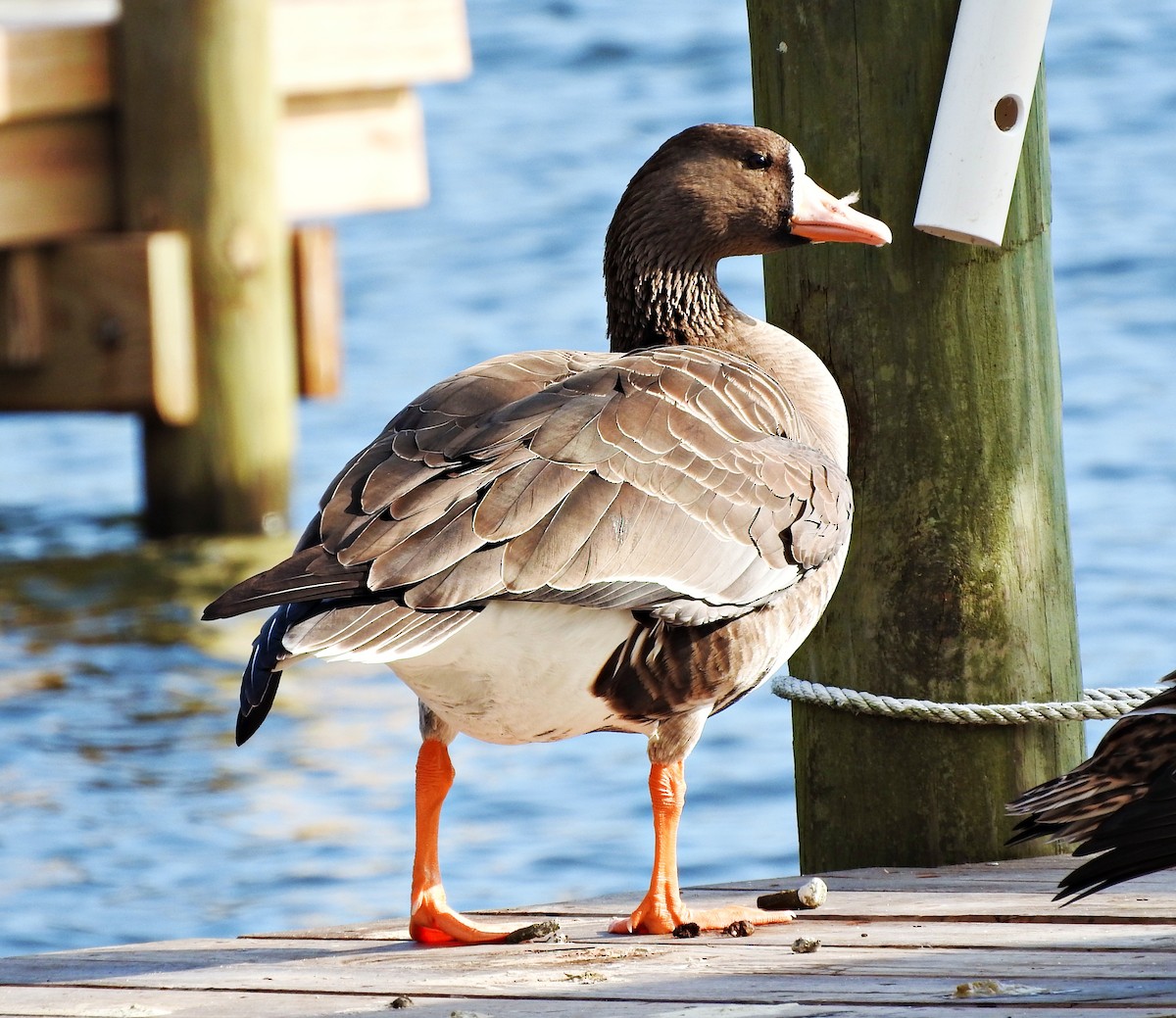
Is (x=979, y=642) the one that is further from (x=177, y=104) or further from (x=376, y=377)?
(x=376, y=377)

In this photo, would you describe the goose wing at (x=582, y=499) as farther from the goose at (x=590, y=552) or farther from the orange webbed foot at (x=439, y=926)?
the orange webbed foot at (x=439, y=926)

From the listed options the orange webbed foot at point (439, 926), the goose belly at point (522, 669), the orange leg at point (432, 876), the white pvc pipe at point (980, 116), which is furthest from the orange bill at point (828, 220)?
the orange webbed foot at point (439, 926)

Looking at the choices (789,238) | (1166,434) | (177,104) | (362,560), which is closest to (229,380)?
(177,104)

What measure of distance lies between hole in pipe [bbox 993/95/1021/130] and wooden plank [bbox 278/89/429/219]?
653 centimetres

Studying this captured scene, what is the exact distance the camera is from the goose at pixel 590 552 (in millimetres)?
3020

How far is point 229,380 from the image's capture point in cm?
916

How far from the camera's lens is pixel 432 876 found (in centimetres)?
353

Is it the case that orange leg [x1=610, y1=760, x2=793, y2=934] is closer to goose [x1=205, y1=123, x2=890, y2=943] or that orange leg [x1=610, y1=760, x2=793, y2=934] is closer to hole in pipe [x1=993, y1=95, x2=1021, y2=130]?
goose [x1=205, y1=123, x2=890, y2=943]

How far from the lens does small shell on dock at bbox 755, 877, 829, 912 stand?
3586 millimetres

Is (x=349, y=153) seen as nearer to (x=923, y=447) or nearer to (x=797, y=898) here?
(x=923, y=447)

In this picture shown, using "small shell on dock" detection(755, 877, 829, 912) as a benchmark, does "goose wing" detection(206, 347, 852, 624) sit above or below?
above

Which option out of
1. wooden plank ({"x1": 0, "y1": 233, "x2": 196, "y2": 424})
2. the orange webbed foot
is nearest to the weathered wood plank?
the orange webbed foot

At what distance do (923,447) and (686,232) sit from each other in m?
0.65

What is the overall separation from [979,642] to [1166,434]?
6973 millimetres
